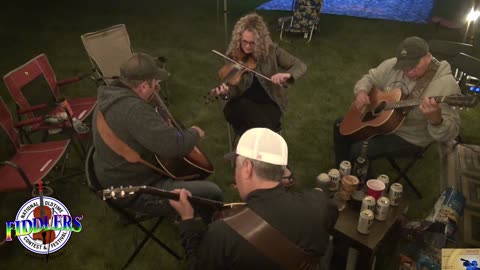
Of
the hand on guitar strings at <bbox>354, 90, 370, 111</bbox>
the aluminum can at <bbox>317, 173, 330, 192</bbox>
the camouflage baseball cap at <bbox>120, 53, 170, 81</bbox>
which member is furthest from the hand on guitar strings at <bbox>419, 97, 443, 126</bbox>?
the camouflage baseball cap at <bbox>120, 53, 170, 81</bbox>

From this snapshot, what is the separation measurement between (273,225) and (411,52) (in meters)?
2.05

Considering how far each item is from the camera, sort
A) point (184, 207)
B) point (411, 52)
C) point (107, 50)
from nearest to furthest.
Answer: point (184, 207)
point (411, 52)
point (107, 50)

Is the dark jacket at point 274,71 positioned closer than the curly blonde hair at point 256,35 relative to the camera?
No

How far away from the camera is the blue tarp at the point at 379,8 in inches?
300

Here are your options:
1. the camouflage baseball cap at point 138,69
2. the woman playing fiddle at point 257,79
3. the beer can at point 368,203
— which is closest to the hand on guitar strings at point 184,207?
the camouflage baseball cap at point 138,69

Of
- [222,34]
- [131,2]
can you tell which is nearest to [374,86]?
[222,34]

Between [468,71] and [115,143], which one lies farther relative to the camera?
[468,71]

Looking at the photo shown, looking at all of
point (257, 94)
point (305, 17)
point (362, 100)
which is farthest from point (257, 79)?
point (305, 17)

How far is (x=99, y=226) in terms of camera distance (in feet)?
11.6

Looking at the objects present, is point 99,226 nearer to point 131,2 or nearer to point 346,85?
point 346,85

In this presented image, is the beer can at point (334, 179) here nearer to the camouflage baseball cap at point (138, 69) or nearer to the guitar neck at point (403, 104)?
the guitar neck at point (403, 104)

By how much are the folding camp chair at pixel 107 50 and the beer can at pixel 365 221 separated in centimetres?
297

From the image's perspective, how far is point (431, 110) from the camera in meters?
3.08

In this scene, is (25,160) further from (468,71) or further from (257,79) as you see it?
(468,71)
